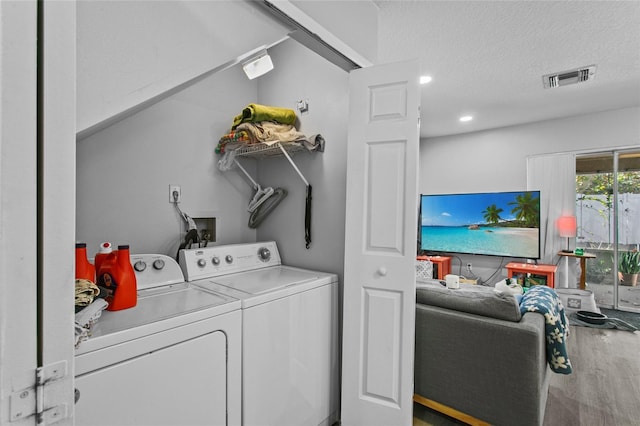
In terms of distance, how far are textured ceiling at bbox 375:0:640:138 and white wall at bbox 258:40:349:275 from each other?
0.59m

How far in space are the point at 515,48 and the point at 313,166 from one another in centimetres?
187

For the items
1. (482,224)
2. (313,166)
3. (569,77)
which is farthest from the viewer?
(482,224)

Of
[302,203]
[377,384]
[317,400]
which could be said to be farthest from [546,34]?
[317,400]

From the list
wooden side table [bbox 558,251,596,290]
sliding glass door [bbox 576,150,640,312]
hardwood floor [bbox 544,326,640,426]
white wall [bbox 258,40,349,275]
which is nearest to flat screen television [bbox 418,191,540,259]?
wooden side table [bbox 558,251,596,290]

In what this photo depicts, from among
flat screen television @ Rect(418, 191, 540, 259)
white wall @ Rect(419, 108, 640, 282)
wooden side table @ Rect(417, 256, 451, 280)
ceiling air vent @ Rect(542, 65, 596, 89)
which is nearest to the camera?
ceiling air vent @ Rect(542, 65, 596, 89)

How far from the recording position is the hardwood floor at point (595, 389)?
76.2 inches

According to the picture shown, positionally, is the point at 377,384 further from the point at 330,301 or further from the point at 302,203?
the point at 302,203

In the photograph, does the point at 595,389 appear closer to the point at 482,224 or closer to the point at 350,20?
the point at 482,224

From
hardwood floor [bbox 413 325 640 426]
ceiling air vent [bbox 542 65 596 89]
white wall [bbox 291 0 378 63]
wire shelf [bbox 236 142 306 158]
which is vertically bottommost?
hardwood floor [bbox 413 325 640 426]

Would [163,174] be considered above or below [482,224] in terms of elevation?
above

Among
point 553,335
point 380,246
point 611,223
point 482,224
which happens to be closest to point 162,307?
point 380,246

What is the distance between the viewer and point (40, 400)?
1.67 ft

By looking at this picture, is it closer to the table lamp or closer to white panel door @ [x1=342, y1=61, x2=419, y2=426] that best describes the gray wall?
white panel door @ [x1=342, y1=61, x2=419, y2=426]

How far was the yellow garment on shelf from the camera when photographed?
1.86m
